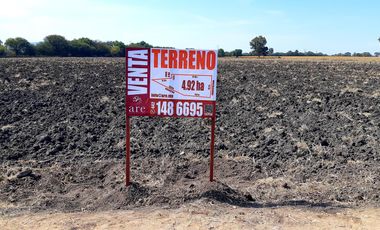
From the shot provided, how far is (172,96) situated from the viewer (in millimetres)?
5973

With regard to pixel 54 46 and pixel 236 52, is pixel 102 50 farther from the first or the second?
pixel 236 52

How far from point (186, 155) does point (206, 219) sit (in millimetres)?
3203

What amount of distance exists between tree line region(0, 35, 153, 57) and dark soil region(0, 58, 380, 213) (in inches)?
2362

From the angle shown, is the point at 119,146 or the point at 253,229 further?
the point at 119,146

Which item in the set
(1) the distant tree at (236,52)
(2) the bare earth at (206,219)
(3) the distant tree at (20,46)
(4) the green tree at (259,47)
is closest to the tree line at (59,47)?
(3) the distant tree at (20,46)

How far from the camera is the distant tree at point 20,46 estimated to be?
3027 inches

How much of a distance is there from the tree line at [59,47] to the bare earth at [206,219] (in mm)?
66665

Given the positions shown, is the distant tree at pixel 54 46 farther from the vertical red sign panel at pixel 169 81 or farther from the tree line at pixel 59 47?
the vertical red sign panel at pixel 169 81

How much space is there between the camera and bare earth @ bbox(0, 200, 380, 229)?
4852 millimetres

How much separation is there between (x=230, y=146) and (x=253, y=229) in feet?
13.3

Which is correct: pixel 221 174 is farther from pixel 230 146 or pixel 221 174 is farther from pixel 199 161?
pixel 230 146

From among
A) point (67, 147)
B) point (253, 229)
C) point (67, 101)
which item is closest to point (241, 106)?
point (67, 101)

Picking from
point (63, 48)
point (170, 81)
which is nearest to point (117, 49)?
point (63, 48)

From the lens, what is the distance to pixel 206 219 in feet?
16.3
